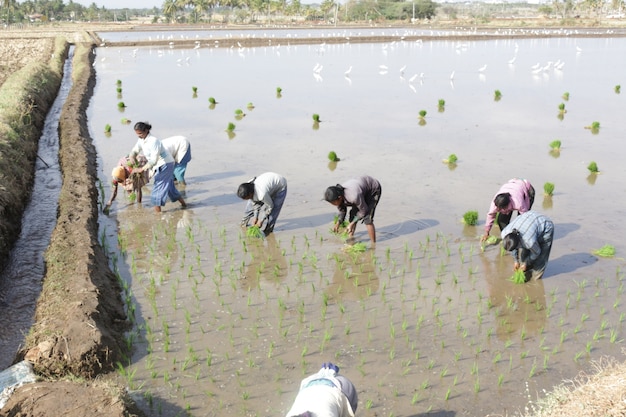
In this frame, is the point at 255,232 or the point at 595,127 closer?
the point at 255,232

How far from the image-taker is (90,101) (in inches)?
792

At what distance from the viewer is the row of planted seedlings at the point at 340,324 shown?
516cm

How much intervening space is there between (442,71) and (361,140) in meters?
15.0

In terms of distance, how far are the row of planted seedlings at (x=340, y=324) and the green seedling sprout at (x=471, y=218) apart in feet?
2.00

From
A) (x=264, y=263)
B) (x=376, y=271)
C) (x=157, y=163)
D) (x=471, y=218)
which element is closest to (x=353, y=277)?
(x=376, y=271)

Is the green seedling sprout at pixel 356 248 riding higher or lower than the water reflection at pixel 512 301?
higher

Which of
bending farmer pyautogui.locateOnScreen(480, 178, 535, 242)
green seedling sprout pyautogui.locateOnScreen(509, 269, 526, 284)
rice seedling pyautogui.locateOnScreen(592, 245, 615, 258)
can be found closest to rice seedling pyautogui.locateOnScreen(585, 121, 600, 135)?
rice seedling pyautogui.locateOnScreen(592, 245, 615, 258)

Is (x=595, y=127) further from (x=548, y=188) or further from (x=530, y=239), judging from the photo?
(x=530, y=239)

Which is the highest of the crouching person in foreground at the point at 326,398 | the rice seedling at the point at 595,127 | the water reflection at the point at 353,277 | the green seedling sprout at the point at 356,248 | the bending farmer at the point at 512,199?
the bending farmer at the point at 512,199

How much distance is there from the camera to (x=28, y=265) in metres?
7.79

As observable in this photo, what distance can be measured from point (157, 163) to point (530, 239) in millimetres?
5077

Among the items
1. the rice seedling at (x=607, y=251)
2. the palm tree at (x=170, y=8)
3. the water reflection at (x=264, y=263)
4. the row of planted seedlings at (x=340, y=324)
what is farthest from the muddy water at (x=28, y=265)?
the palm tree at (x=170, y=8)

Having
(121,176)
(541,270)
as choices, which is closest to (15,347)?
(121,176)

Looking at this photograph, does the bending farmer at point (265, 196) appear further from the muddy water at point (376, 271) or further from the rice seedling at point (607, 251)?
the rice seedling at point (607, 251)
